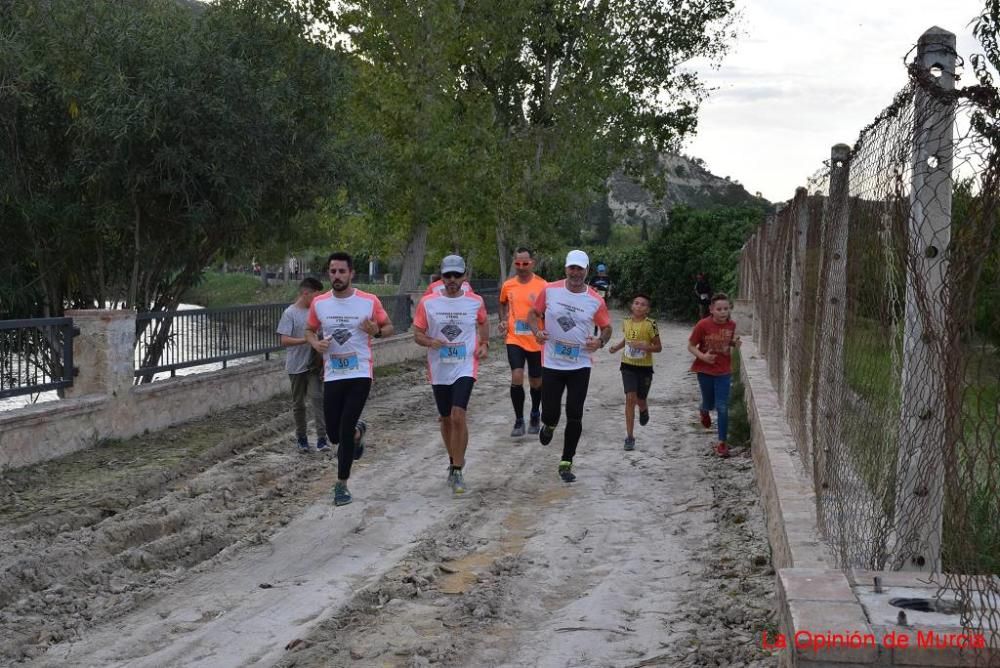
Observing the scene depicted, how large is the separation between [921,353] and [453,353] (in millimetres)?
5721

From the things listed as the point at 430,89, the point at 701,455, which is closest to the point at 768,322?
the point at 701,455

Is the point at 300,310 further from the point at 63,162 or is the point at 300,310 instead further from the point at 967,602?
the point at 967,602

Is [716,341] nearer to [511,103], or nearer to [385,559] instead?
[385,559]

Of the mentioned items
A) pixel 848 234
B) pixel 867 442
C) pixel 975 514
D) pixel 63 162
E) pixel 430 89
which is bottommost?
pixel 975 514

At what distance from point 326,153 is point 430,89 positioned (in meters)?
10.9

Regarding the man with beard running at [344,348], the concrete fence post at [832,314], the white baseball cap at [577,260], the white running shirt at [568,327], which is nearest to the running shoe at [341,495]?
the man with beard running at [344,348]

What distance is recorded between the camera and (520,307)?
12.1m

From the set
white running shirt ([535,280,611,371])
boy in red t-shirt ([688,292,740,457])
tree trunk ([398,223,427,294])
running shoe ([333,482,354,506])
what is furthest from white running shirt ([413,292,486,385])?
tree trunk ([398,223,427,294])

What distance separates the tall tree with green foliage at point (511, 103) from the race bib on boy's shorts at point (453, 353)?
44.1 feet

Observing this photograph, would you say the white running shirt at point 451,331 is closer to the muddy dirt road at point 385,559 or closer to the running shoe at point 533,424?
the muddy dirt road at point 385,559

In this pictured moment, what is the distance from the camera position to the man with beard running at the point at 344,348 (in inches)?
347

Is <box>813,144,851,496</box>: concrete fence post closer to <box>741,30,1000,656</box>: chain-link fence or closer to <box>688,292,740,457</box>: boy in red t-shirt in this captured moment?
<box>741,30,1000,656</box>: chain-link fence

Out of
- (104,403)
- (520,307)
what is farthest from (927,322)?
(104,403)

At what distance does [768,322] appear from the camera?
1348 cm
